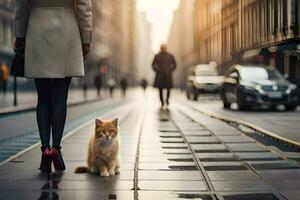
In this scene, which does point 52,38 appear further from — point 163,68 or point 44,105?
point 163,68

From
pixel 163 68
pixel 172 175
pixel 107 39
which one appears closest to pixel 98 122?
pixel 172 175

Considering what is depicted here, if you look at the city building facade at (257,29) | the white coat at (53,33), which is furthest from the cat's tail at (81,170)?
the city building facade at (257,29)

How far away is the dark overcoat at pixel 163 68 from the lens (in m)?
21.3

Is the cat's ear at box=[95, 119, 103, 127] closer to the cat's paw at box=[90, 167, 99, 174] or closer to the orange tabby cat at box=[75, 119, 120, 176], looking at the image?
the orange tabby cat at box=[75, 119, 120, 176]

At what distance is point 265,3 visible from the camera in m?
7.29

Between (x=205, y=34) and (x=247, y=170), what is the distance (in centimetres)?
482

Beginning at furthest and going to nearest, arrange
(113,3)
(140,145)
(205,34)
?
(113,3) < (205,34) < (140,145)

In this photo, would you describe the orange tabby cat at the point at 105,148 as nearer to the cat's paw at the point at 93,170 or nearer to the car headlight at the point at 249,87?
the cat's paw at the point at 93,170

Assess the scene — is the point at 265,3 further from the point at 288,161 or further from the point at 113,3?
the point at 113,3

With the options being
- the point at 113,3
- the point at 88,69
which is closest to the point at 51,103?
the point at 88,69

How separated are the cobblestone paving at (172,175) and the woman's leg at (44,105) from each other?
41 cm

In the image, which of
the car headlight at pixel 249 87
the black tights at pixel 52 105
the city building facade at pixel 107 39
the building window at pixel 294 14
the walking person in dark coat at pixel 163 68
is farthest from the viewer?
the city building facade at pixel 107 39

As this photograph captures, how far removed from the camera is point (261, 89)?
64.4 feet

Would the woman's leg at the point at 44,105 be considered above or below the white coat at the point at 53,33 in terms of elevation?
below
